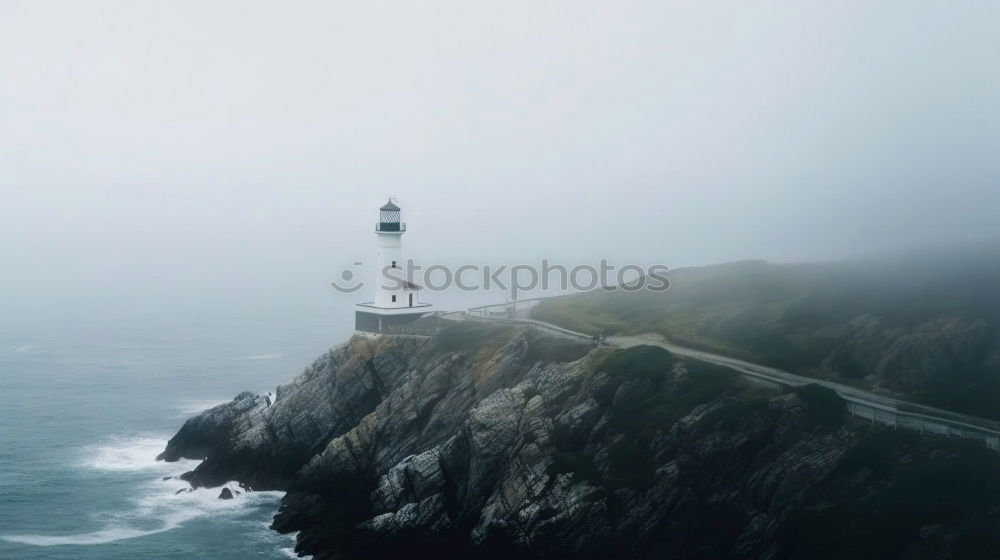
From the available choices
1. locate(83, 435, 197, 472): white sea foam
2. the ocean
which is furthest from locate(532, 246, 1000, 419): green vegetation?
locate(83, 435, 197, 472): white sea foam

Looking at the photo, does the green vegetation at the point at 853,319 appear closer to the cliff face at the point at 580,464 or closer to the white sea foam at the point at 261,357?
the cliff face at the point at 580,464

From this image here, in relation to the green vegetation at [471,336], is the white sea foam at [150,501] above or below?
below

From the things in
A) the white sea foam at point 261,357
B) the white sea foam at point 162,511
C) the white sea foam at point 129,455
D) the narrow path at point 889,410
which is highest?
the narrow path at point 889,410

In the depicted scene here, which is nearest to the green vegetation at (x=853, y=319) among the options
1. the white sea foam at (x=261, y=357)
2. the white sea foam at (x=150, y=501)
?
the white sea foam at (x=150, y=501)

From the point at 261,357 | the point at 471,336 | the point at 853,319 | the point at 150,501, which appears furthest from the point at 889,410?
the point at 261,357

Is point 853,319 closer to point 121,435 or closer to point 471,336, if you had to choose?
point 471,336

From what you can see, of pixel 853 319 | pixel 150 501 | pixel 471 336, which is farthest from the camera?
pixel 471 336
